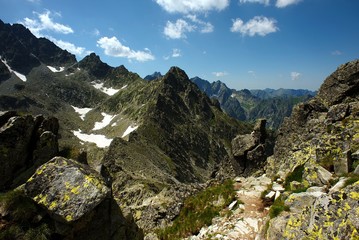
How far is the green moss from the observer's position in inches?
684

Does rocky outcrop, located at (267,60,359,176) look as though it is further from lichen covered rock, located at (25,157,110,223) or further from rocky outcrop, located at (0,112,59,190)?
rocky outcrop, located at (0,112,59,190)

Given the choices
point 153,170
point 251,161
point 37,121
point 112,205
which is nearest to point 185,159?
point 153,170

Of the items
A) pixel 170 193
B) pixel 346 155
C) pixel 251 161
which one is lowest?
pixel 170 193

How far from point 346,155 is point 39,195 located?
1546 centimetres

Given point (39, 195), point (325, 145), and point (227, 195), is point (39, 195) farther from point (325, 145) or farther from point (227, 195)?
point (325, 145)

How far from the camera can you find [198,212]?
19.8 meters

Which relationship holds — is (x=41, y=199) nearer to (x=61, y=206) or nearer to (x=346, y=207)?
(x=61, y=206)

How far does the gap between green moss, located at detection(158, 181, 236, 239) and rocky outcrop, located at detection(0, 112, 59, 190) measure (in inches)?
457

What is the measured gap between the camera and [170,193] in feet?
93.7

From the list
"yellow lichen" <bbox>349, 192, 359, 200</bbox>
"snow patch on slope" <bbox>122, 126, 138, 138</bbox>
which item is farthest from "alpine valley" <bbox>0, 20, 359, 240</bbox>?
"snow patch on slope" <bbox>122, 126, 138, 138</bbox>

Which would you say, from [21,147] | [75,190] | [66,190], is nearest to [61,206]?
[66,190]

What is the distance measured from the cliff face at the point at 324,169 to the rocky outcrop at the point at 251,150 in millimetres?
3903

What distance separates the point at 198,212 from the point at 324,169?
906cm

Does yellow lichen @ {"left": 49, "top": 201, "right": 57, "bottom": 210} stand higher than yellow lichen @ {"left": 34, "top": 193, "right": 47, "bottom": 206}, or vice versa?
yellow lichen @ {"left": 34, "top": 193, "right": 47, "bottom": 206}
